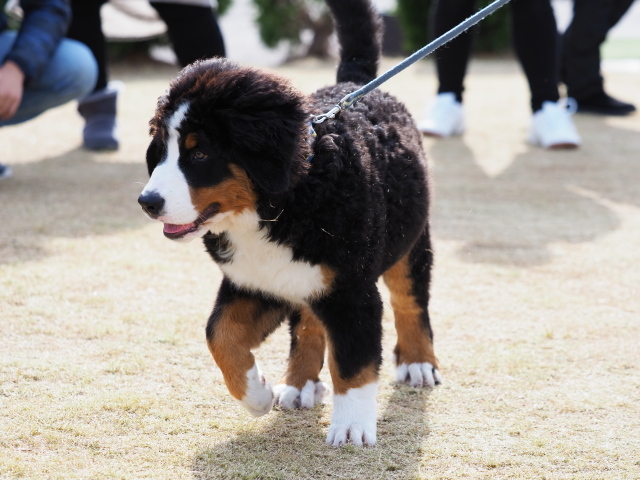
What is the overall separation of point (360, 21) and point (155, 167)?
1.17 metres

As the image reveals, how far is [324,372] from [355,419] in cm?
60

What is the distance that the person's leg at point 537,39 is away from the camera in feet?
19.4

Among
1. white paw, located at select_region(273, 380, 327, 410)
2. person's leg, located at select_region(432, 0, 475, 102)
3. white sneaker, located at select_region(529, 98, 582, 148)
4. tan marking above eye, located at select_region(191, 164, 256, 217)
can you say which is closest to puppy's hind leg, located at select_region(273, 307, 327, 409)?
white paw, located at select_region(273, 380, 327, 410)

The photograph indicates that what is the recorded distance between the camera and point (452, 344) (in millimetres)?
3236

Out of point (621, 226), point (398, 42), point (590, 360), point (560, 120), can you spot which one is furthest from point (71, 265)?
point (398, 42)

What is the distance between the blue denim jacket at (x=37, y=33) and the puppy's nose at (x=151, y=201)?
287 cm

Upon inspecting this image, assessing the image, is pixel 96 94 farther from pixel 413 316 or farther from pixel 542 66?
pixel 413 316

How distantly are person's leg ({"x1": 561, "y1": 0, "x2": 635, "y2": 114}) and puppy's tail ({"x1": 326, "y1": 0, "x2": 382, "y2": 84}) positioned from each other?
4.73 meters

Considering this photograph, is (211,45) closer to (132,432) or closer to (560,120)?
(560,120)

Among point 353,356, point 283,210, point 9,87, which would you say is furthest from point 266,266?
point 9,87

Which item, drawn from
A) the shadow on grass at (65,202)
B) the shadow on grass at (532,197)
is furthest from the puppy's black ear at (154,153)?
the shadow on grass at (532,197)

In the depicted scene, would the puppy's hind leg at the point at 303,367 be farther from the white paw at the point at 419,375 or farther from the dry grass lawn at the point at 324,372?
the white paw at the point at 419,375

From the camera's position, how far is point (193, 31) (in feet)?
17.5

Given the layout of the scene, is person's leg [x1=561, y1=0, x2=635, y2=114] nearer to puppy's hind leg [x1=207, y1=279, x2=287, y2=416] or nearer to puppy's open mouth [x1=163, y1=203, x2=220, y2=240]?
puppy's hind leg [x1=207, y1=279, x2=287, y2=416]
